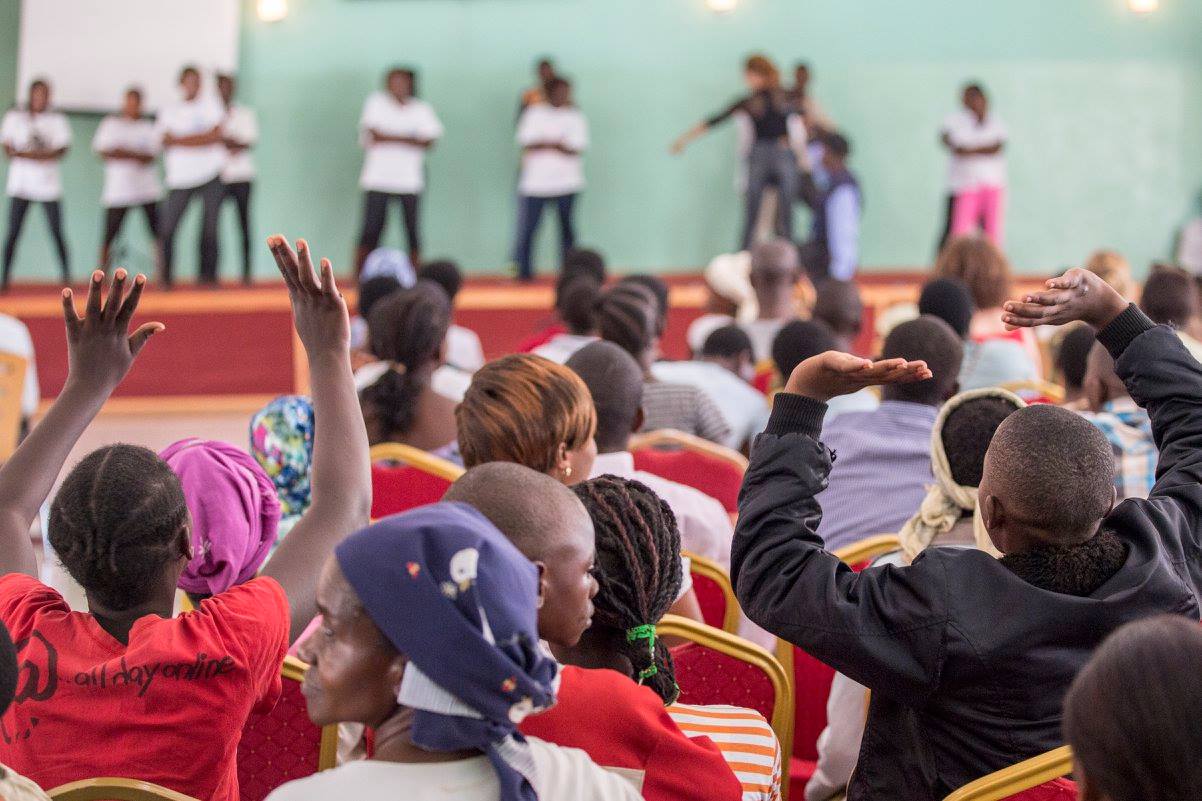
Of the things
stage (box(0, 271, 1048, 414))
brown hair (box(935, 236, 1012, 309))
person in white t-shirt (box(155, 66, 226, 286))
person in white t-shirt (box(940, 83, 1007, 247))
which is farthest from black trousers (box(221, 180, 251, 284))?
brown hair (box(935, 236, 1012, 309))

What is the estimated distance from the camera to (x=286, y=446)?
2.94m

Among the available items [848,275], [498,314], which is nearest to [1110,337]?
[498,314]

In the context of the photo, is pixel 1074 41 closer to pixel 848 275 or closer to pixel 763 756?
pixel 848 275

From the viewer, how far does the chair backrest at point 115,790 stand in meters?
1.46

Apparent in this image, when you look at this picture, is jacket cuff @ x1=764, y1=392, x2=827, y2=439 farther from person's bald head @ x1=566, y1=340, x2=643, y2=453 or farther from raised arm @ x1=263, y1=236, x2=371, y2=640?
person's bald head @ x1=566, y1=340, x2=643, y2=453

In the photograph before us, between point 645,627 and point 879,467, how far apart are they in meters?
1.38

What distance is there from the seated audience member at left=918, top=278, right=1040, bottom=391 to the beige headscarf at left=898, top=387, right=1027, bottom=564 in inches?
74.1

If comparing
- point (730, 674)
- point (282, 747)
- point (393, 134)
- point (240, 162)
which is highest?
point (393, 134)

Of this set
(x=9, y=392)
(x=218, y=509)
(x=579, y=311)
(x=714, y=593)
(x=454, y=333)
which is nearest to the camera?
(x=218, y=509)

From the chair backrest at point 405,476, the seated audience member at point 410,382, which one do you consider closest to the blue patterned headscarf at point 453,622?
the chair backrest at point 405,476

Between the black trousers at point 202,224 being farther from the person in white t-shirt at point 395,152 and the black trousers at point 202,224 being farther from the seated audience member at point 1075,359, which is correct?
the seated audience member at point 1075,359

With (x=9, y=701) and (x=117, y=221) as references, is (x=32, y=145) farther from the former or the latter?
A: (x=9, y=701)

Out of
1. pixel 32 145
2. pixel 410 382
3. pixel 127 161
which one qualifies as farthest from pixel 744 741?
pixel 32 145

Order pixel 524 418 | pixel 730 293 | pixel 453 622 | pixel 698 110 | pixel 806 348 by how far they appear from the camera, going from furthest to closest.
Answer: pixel 698 110 < pixel 730 293 < pixel 806 348 < pixel 524 418 < pixel 453 622
